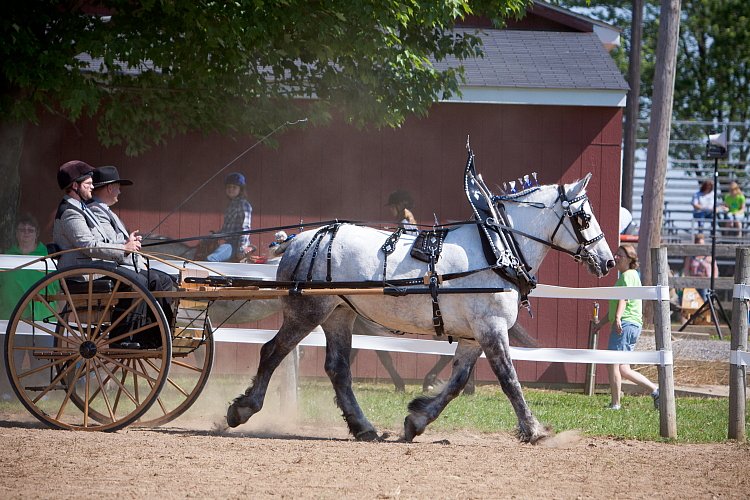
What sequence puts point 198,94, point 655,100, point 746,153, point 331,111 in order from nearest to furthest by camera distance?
point 198,94 < point 331,111 < point 655,100 < point 746,153

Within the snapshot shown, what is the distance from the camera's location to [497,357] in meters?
7.72

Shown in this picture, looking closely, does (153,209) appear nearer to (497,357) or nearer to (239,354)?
(239,354)

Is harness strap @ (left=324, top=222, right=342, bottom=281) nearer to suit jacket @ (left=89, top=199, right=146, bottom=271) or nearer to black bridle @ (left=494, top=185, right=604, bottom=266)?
black bridle @ (left=494, top=185, right=604, bottom=266)

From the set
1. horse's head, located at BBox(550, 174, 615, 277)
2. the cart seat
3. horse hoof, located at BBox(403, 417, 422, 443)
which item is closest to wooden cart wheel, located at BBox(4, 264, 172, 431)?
the cart seat

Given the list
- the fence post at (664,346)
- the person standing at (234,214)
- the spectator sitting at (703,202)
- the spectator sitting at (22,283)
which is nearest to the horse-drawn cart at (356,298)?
the fence post at (664,346)

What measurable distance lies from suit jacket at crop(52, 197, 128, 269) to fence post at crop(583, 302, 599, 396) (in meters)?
6.39

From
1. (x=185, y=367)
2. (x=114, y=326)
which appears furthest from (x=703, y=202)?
(x=114, y=326)

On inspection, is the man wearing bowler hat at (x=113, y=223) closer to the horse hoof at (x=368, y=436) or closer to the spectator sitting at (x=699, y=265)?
the horse hoof at (x=368, y=436)

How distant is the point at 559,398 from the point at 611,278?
1.94 meters

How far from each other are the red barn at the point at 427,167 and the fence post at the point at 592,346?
0.41 m

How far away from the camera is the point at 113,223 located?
27.8 feet

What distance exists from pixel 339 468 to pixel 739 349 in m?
4.18

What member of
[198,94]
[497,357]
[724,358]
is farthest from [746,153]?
[497,357]

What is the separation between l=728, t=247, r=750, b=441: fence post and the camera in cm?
885
